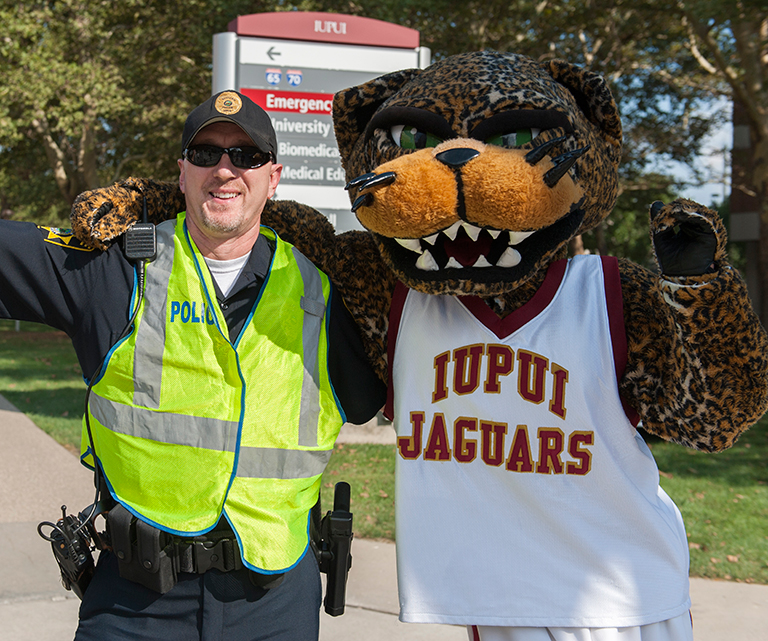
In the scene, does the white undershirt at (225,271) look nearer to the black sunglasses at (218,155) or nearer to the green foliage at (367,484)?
the black sunglasses at (218,155)

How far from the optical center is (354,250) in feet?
7.64

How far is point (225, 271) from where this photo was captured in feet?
7.57

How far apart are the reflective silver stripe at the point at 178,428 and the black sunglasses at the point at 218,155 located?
2.51 ft

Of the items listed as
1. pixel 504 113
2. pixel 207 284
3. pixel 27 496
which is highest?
pixel 504 113

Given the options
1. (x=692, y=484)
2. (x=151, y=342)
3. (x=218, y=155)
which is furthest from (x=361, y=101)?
(x=692, y=484)

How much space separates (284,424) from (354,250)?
57cm

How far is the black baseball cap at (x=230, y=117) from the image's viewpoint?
7.39ft

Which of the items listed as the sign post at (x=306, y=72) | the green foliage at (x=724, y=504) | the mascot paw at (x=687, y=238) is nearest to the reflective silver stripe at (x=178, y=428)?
the mascot paw at (x=687, y=238)

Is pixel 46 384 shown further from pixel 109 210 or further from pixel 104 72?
pixel 109 210

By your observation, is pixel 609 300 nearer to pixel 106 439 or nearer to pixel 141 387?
pixel 141 387

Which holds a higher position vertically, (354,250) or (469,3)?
(469,3)

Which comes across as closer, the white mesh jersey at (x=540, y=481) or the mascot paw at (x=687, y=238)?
the mascot paw at (x=687, y=238)

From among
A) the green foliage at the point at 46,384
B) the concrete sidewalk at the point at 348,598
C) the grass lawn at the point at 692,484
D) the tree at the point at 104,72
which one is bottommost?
the green foliage at the point at 46,384

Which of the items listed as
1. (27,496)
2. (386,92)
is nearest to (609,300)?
(386,92)
